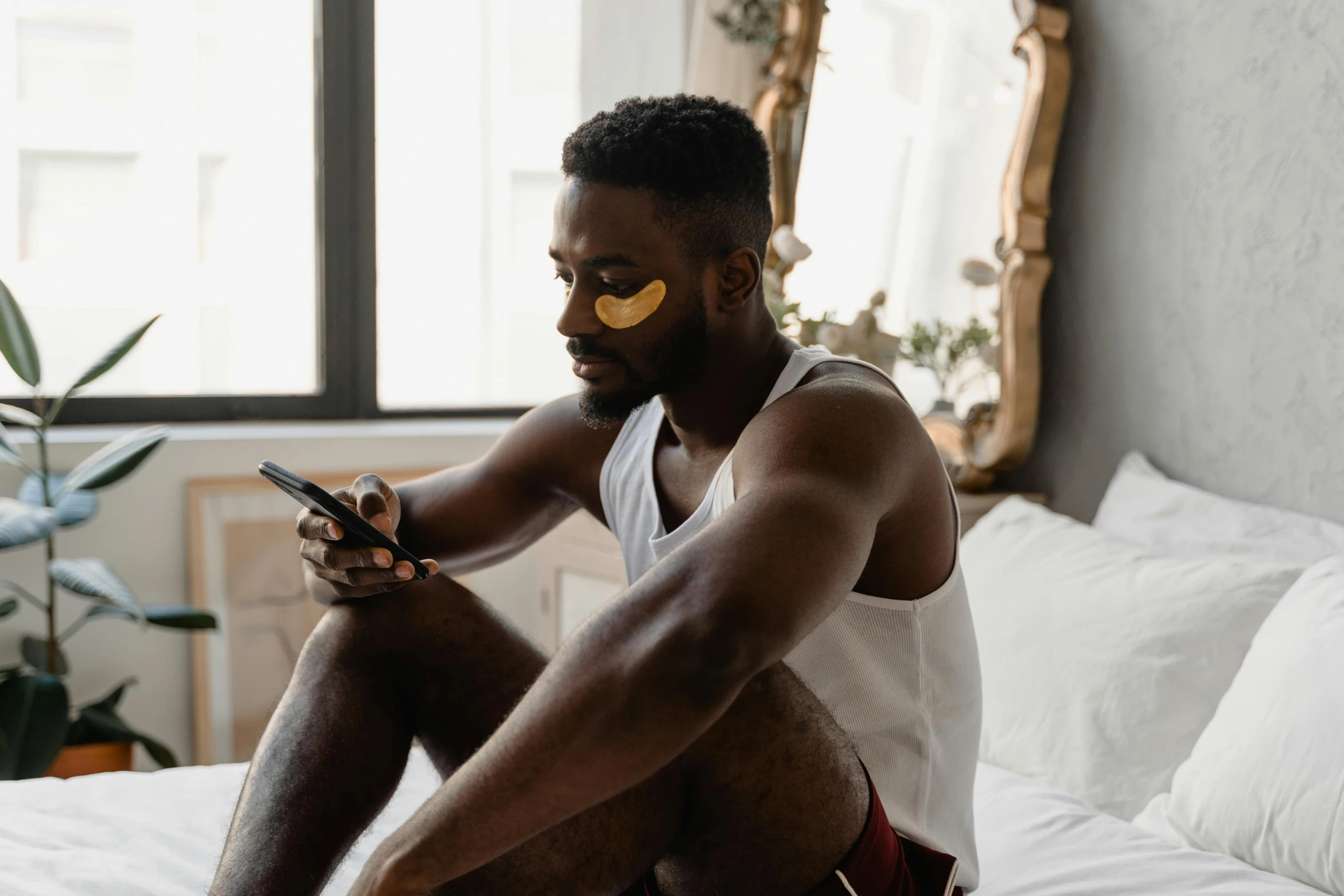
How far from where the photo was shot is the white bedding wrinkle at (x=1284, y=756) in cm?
113

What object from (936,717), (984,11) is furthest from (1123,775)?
(984,11)

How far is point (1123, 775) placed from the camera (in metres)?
1.38

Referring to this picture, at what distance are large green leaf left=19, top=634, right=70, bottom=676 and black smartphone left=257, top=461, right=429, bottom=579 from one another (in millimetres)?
1150

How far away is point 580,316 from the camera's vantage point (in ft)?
3.61

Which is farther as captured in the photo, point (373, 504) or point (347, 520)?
point (373, 504)

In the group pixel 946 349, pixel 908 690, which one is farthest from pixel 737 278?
pixel 946 349

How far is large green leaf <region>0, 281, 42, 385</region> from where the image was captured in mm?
1878

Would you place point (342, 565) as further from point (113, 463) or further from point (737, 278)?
point (113, 463)

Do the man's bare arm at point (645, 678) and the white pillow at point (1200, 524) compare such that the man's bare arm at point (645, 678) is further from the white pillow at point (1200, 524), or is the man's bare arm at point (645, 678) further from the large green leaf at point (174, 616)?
the large green leaf at point (174, 616)

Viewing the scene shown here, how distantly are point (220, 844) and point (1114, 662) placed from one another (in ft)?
3.38

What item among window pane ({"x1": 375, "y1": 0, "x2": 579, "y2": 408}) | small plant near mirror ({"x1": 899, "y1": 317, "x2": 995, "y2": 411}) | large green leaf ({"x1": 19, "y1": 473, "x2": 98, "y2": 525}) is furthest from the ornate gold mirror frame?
large green leaf ({"x1": 19, "y1": 473, "x2": 98, "y2": 525})

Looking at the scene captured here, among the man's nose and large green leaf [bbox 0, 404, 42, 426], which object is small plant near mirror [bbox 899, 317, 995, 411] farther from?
large green leaf [bbox 0, 404, 42, 426]

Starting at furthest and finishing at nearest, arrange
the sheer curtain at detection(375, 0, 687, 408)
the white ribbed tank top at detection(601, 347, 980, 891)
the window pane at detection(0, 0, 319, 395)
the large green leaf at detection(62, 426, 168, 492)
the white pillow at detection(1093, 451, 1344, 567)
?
the sheer curtain at detection(375, 0, 687, 408) < the window pane at detection(0, 0, 319, 395) < the large green leaf at detection(62, 426, 168, 492) < the white pillow at detection(1093, 451, 1344, 567) < the white ribbed tank top at detection(601, 347, 980, 891)

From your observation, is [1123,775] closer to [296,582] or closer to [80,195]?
[296,582]
